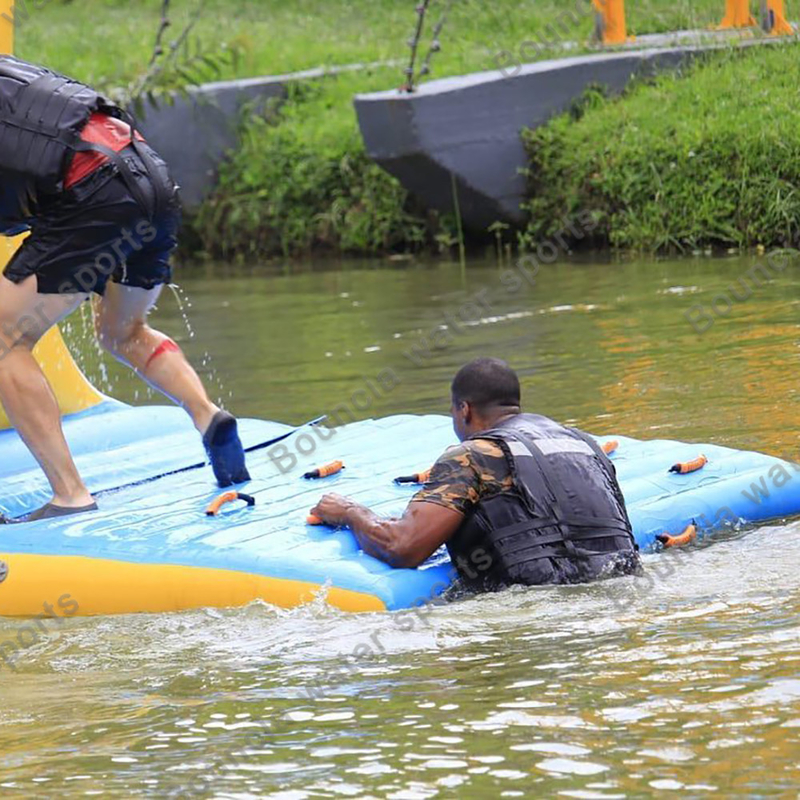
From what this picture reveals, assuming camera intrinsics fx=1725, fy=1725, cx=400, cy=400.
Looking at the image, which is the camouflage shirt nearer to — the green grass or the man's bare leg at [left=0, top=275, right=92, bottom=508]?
the man's bare leg at [left=0, top=275, right=92, bottom=508]

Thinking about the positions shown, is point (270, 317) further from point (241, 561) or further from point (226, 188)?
point (241, 561)

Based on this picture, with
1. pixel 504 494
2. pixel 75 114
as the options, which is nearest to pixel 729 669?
pixel 504 494

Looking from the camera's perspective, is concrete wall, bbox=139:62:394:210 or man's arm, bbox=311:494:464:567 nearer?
man's arm, bbox=311:494:464:567

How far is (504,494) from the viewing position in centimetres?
502

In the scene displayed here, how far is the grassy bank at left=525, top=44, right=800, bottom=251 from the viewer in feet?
44.0

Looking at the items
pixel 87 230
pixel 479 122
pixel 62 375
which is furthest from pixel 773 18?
pixel 87 230

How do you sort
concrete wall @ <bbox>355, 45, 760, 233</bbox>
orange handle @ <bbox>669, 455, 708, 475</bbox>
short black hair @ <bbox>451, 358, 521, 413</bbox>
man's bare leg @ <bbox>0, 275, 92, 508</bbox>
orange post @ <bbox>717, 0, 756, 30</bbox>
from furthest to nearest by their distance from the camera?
1. orange post @ <bbox>717, 0, 756, 30</bbox>
2. concrete wall @ <bbox>355, 45, 760, 233</bbox>
3. orange handle @ <bbox>669, 455, 708, 475</bbox>
4. man's bare leg @ <bbox>0, 275, 92, 508</bbox>
5. short black hair @ <bbox>451, 358, 521, 413</bbox>

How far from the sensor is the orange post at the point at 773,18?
1522 centimetres

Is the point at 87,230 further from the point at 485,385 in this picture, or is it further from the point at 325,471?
the point at 485,385

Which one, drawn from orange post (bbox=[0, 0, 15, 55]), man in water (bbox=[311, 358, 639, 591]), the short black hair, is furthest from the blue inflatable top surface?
orange post (bbox=[0, 0, 15, 55])

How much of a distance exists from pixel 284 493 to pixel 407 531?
957 millimetres

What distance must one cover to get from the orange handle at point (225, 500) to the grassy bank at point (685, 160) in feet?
27.2

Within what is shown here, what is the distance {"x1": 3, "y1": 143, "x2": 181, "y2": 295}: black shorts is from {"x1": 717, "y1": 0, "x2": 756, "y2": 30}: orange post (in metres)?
10.7

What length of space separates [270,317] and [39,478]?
5.98 metres
